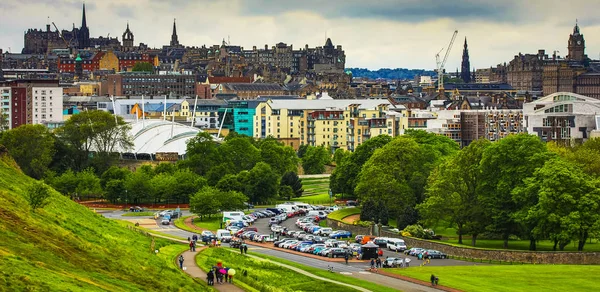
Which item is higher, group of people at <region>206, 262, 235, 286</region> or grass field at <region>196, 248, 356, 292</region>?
group of people at <region>206, 262, 235, 286</region>

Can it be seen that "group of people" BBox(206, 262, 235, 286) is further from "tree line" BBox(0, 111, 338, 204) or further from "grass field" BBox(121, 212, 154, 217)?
"grass field" BBox(121, 212, 154, 217)

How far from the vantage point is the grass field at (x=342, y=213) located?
10230cm

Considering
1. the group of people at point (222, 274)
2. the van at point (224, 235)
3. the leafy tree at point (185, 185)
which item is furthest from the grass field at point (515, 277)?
the leafy tree at point (185, 185)

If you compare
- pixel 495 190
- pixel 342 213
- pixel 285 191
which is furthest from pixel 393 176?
pixel 285 191

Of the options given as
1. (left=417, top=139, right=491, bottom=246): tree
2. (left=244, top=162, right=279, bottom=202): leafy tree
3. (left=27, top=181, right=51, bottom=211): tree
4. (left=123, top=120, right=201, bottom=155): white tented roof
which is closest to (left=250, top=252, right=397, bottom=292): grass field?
(left=27, top=181, right=51, bottom=211): tree

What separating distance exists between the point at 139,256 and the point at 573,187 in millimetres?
31851

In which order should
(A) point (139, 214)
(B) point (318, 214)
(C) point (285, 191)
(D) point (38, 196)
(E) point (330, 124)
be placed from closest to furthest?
(D) point (38, 196)
(B) point (318, 214)
(A) point (139, 214)
(C) point (285, 191)
(E) point (330, 124)

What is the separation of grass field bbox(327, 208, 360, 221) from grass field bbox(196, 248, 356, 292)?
28.9m

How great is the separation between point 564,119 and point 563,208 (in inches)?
2705

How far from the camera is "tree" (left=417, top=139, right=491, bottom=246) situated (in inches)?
3376

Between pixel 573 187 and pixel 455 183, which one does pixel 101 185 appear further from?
pixel 573 187

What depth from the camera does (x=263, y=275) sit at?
6525cm

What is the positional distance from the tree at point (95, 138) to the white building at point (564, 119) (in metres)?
50.2

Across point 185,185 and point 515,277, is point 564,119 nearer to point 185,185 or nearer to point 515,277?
point 185,185
